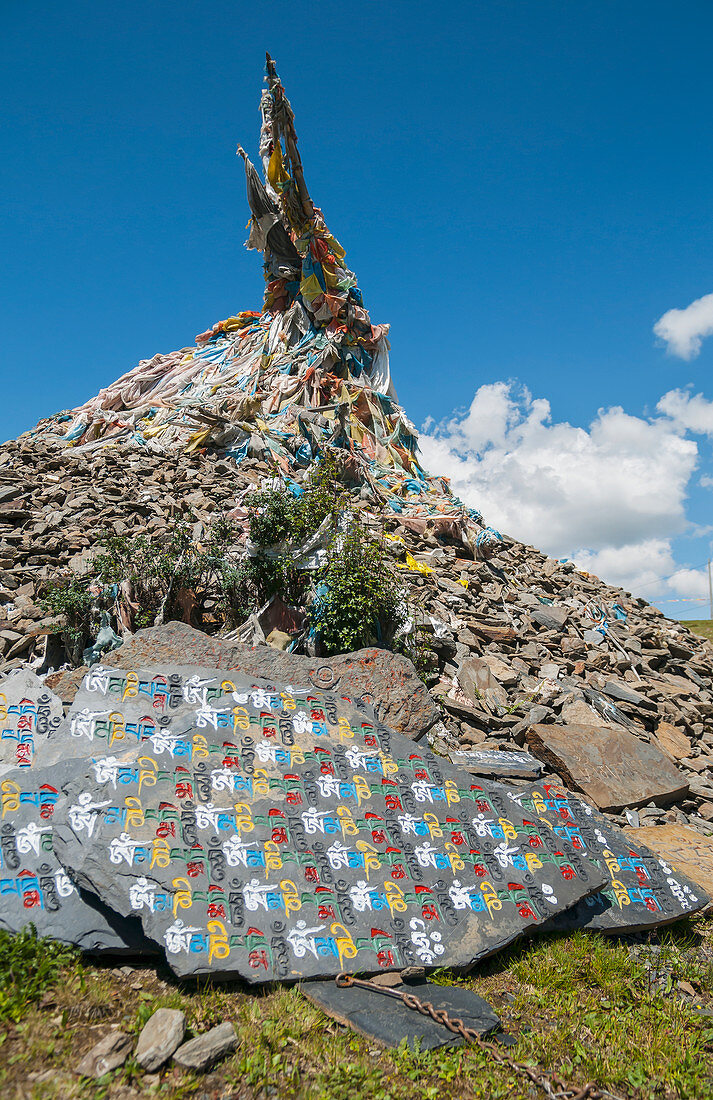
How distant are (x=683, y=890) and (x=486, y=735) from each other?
3150 millimetres

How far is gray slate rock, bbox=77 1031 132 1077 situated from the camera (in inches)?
134

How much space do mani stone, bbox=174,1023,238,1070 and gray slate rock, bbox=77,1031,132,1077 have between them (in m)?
0.30

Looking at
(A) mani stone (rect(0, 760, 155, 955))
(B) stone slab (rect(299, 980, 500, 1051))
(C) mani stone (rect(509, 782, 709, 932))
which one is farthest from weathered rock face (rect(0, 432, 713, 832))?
(B) stone slab (rect(299, 980, 500, 1051))

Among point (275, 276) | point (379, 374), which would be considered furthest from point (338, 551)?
point (275, 276)

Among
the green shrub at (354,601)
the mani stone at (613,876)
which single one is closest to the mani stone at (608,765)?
the mani stone at (613,876)

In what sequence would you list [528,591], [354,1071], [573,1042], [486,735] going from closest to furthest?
[354,1071] < [573,1042] < [486,735] < [528,591]

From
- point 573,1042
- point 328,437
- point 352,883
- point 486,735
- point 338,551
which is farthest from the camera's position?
point 328,437

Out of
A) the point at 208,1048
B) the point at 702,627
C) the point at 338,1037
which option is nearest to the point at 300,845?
the point at 338,1037

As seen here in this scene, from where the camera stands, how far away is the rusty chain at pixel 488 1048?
3803 mm

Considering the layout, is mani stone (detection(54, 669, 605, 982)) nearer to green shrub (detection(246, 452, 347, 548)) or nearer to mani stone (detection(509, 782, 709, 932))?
mani stone (detection(509, 782, 709, 932))

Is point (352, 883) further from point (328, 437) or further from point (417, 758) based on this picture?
point (328, 437)

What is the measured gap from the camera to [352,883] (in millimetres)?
4941

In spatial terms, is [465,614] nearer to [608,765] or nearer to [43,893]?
[608,765]

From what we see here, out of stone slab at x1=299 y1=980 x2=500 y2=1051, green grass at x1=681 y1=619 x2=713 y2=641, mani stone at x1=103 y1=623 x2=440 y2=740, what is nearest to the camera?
stone slab at x1=299 y1=980 x2=500 y2=1051
